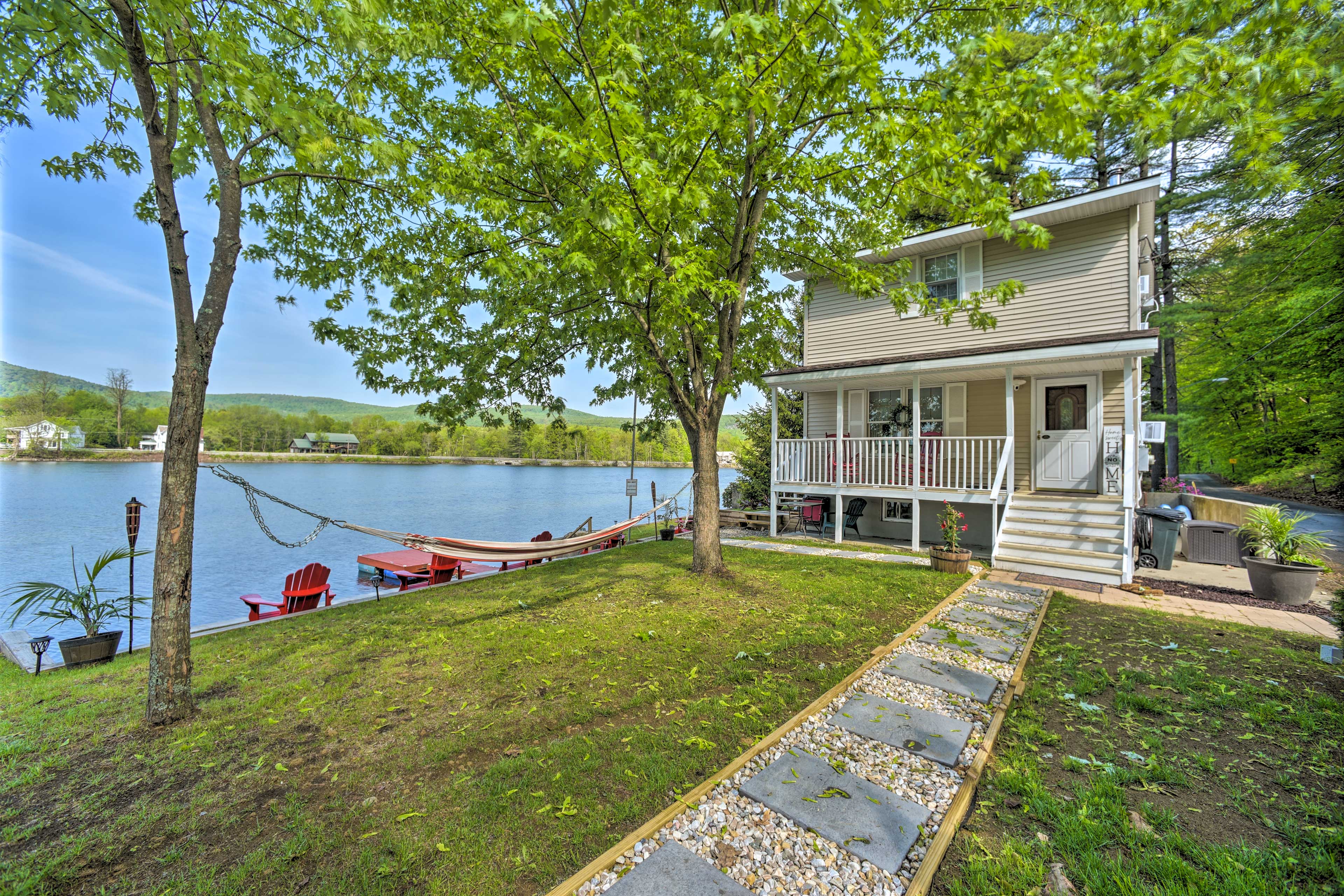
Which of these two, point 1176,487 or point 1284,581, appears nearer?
point 1284,581

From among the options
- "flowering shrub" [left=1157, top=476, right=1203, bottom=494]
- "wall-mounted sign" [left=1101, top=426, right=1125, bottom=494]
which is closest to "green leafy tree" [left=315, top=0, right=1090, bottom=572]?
"wall-mounted sign" [left=1101, top=426, right=1125, bottom=494]

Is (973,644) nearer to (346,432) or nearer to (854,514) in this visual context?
(854,514)

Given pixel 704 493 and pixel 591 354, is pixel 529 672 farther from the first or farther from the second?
pixel 591 354

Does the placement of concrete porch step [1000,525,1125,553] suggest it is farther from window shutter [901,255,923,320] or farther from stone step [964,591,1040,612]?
window shutter [901,255,923,320]

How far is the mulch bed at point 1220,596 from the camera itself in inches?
223

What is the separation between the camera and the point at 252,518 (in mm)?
20891

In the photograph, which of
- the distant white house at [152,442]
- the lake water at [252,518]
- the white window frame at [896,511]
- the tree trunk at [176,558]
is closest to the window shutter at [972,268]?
the white window frame at [896,511]

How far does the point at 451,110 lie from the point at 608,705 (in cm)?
676

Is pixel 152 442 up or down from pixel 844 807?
up

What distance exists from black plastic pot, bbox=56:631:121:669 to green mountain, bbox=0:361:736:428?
2383 millimetres

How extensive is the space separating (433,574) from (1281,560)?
11232 mm

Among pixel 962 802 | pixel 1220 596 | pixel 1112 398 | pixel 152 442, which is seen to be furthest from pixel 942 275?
pixel 152 442

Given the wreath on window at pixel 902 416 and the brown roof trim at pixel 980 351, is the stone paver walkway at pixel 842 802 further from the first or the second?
the wreath on window at pixel 902 416

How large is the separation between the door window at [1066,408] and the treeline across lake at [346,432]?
6856mm
